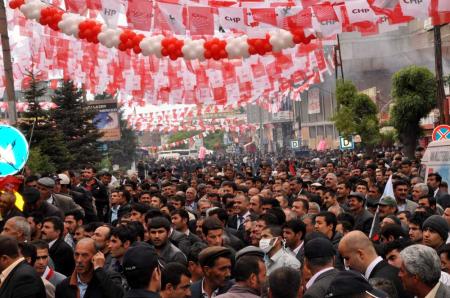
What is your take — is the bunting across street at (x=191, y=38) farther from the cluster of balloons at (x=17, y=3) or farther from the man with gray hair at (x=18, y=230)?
the man with gray hair at (x=18, y=230)

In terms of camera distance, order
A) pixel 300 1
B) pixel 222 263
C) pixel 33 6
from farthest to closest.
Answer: pixel 33 6 → pixel 300 1 → pixel 222 263

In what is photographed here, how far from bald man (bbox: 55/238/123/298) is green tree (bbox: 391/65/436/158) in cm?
2689

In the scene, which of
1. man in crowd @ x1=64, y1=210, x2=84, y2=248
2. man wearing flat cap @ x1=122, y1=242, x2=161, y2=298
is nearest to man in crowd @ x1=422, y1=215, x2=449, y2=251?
man wearing flat cap @ x1=122, y1=242, x2=161, y2=298

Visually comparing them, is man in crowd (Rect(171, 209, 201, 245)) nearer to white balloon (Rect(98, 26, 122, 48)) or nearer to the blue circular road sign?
the blue circular road sign

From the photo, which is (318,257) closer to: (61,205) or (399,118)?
(61,205)

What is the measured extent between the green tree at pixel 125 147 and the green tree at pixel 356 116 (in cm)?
3859

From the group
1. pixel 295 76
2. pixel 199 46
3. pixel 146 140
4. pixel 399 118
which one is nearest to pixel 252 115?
pixel 146 140

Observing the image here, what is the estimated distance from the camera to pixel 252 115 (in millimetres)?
121938

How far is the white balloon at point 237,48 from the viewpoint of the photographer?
1809 cm

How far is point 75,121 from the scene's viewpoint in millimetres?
43969

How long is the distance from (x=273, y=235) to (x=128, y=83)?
1734 centimetres

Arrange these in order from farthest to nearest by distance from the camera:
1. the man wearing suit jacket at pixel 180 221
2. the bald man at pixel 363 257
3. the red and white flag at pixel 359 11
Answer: the red and white flag at pixel 359 11, the man wearing suit jacket at pixel 180 221, the bald man at pixel 363 257

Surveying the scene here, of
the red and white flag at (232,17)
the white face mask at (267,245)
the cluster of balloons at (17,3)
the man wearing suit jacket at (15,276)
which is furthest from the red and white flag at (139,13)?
the man wearing suit jacket at (15,276)

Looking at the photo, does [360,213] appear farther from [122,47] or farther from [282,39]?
[122,47]
